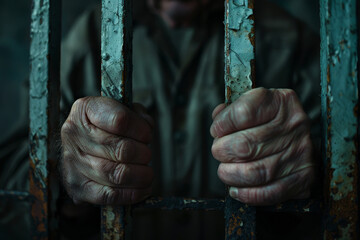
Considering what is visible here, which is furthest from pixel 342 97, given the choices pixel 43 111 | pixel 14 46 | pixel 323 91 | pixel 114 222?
pixel 14 46

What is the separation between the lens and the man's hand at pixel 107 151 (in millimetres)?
595

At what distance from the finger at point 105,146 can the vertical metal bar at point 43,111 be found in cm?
7

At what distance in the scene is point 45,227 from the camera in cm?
69

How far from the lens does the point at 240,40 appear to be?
572mm

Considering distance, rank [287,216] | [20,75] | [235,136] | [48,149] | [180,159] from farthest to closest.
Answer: [20,75]
[180,159]
[287,216]
[48,149]
[235,136]

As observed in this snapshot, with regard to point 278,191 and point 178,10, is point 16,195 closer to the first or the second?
point 278,191

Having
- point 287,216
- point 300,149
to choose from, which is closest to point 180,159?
point 287,216

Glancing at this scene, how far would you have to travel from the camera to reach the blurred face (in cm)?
142

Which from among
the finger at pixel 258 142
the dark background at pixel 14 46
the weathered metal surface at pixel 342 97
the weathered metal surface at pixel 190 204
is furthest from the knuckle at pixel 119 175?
the dark background at pixel 14 46

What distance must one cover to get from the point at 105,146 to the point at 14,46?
75.4 inches

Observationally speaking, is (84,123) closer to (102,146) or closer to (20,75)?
(102,146)

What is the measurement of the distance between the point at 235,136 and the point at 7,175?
0.92 meters

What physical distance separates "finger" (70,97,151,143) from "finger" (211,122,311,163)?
0.18m

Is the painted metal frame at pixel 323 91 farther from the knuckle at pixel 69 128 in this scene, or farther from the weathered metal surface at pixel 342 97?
the knuckle at pixel 69 128
